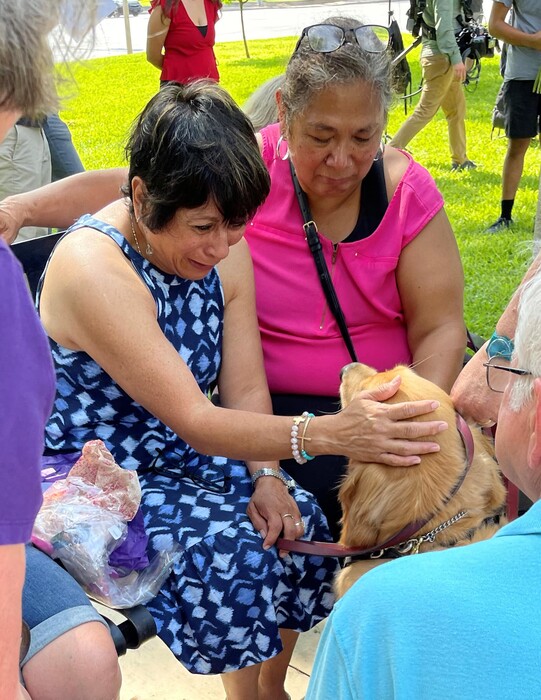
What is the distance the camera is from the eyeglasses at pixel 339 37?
113 inches

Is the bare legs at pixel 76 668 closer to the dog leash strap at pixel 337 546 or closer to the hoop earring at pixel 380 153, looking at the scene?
the dog leash strap at pixel 337 546

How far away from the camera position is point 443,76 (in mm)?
9031

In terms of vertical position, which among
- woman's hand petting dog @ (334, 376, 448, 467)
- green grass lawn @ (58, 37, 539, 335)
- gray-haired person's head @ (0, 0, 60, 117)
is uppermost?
gray-haired person's head @ (0, 0, 60, 117)

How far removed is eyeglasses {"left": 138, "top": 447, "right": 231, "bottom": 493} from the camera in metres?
2.63

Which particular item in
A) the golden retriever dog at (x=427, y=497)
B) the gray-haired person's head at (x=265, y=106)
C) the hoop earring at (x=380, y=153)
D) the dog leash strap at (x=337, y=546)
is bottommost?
the dog leash strap at (x=337, y=546)

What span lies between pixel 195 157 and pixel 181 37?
618cm

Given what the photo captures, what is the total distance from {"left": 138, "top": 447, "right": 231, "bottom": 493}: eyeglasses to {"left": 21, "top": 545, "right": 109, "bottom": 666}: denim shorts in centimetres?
54

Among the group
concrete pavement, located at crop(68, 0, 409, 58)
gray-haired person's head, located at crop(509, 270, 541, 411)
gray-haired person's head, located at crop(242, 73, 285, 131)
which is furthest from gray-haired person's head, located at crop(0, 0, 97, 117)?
concrete pavement, located at crop(68, 0, 409, 58)

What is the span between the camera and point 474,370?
2.60 m

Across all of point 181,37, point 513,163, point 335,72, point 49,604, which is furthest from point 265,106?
point 181,37

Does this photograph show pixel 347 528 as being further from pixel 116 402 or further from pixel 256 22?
pixel 256 22

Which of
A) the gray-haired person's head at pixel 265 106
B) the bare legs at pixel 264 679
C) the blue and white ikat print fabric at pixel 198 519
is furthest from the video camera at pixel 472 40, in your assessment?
the bare legs at pixel 264 679

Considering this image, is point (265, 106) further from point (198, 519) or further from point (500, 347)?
point (198, 519)

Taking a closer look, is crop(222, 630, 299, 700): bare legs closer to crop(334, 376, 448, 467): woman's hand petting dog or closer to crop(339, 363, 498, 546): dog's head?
crop(339, 363, 498, 546): dog's head
